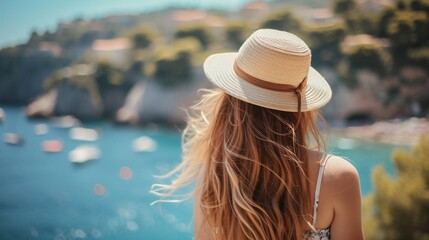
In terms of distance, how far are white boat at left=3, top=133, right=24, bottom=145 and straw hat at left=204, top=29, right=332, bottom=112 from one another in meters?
7.72

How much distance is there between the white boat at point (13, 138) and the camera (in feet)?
25.5

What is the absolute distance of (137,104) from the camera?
58.3 feet

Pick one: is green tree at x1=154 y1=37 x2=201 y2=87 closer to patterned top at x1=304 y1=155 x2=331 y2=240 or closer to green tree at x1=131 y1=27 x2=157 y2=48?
green tree at x1=131 y1=27 x2=157 y2=48

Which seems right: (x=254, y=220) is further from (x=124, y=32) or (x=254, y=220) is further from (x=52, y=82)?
(x=124, y=32)

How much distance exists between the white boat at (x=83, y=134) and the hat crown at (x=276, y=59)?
1271cm

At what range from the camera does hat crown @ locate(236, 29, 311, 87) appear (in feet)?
2.73

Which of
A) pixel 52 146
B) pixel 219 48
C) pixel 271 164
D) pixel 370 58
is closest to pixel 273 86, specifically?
pixel 271 164

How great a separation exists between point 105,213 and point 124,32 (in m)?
13.4

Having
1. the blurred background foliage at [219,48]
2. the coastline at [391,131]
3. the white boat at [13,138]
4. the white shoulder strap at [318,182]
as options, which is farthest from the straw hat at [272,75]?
the coastline at [391,131]

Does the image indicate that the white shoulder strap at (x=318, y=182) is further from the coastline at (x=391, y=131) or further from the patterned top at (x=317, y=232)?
the coastline at (x=391, y=131)

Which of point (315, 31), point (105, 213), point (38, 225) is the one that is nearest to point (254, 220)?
point (38, 225)

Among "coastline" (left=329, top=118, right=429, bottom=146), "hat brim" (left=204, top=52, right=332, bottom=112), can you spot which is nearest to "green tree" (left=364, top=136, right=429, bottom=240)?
"hat brim" (left=204, top=52, right=332, bottom=112)

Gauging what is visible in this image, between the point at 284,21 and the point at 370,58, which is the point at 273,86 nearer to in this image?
the point at 370,58

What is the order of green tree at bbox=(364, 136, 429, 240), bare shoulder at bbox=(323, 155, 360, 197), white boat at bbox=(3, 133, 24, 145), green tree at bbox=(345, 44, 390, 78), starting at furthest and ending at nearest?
green tree at bbox=(345, 44, 390, 78), white boat at bbox=(3, 133, 24, 145), green tree at bbox=(364, 136, 429, 240), bare shoulder at bbox=(323, 155, 360, 197)
